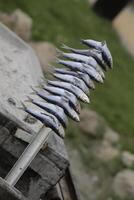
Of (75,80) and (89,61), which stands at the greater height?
(89,61)

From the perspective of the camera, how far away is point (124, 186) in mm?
7719

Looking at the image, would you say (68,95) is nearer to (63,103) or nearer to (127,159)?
(63,103)

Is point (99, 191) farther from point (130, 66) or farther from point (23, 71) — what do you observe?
point (130, 66)

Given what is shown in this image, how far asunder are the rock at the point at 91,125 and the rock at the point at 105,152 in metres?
0.15

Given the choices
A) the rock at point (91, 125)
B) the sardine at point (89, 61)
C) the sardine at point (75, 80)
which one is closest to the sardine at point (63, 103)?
the sardine at point (75, 80)

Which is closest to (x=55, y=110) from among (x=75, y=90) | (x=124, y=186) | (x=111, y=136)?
(x=75, y=90)

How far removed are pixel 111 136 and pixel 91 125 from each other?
48 cm

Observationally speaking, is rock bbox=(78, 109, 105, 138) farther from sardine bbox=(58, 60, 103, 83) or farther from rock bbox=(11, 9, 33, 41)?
sardine bbox=(58, 60, 103, 83)

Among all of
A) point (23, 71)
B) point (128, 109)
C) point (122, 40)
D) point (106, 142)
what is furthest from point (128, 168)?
point (122, 40)

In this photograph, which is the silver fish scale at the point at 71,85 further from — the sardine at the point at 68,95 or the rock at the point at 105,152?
the rock at the point at 105,152

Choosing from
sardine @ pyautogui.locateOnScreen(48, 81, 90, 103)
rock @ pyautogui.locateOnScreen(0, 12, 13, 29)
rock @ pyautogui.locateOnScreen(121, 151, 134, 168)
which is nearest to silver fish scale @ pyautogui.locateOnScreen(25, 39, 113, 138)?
sardine @ pyautogui.locateOnScreen(48, 81, 90, 103)

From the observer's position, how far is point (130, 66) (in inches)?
493

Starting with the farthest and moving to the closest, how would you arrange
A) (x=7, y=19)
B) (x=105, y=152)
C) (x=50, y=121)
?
(x=7, y=19) → (x=105, y=152) → (x=50, y=121)

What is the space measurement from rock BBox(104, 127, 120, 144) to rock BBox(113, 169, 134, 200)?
1.02m
